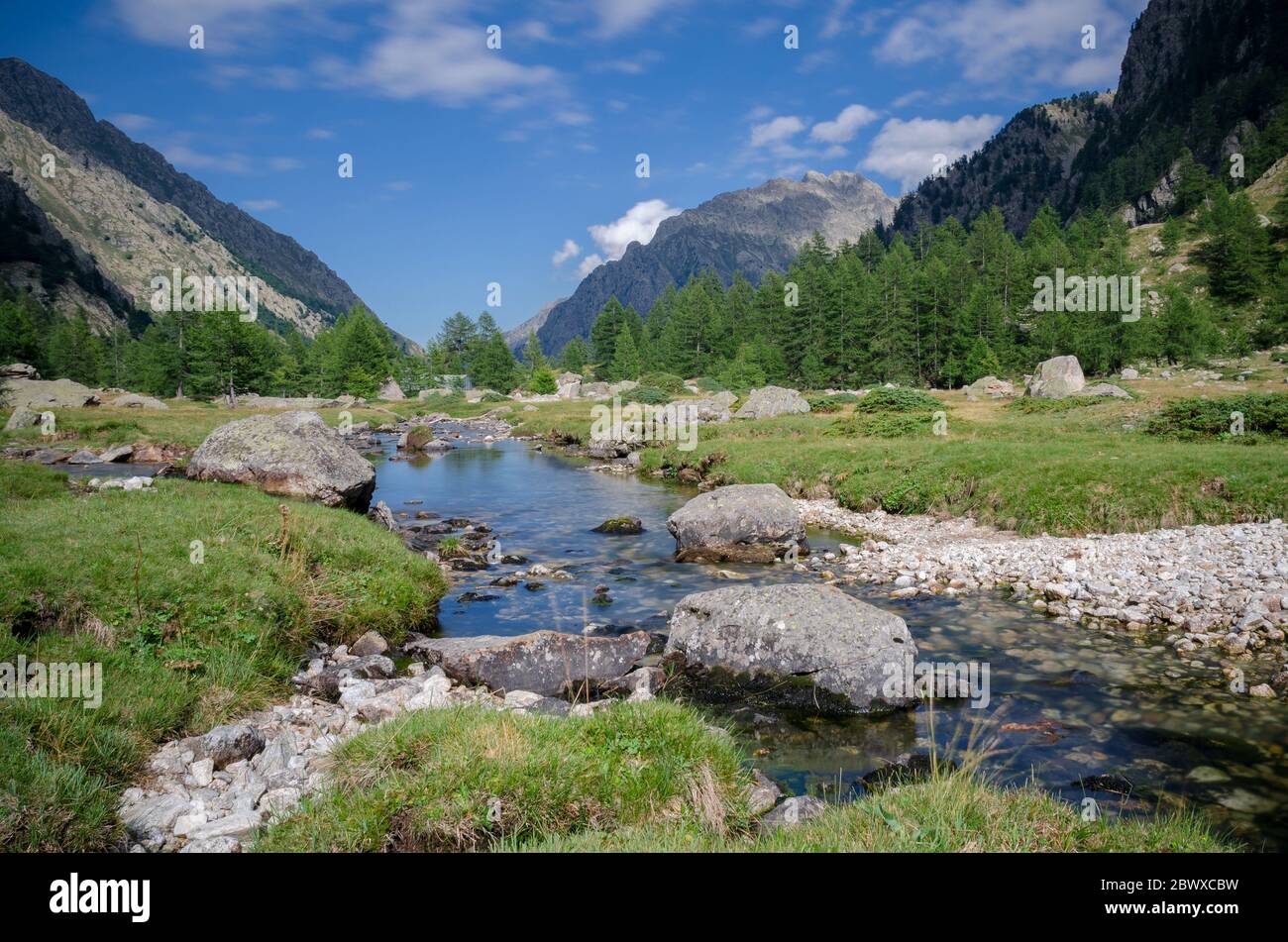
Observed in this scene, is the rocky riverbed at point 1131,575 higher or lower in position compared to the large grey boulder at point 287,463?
lower

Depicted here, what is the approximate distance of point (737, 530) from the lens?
811 inches

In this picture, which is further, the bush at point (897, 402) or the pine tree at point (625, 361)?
the pine tree at point (625, 361)

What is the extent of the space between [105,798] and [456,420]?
8235 centimetres

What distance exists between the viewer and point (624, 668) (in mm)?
11953

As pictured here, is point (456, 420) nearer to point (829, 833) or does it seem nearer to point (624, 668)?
point (624, 668)

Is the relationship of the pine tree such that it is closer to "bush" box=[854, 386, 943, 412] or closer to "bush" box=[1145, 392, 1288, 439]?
"bush" box=[854, 386, 943, 412]

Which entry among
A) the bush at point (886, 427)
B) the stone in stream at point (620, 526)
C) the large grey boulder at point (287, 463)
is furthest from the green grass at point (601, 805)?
the bush at point (886, 427)

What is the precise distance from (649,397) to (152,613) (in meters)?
69.2

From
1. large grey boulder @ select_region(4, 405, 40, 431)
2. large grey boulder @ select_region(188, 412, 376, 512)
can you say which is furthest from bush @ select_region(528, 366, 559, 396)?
large grey boulder @ select_region(188, 412, 376, 512)

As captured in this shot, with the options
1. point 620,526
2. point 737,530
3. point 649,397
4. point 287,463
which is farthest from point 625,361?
point 737,530

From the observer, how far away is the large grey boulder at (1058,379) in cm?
5266

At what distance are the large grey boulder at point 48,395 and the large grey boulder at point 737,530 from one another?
66733 mm

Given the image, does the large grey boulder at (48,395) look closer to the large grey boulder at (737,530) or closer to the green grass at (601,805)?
the large grey boulder at (737,530)
